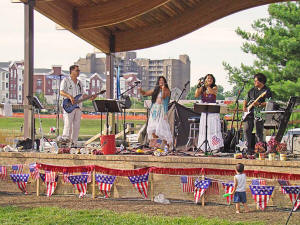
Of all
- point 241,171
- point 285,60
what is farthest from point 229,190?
point 285,60

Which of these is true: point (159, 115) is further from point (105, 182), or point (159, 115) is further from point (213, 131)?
point (105, 182)

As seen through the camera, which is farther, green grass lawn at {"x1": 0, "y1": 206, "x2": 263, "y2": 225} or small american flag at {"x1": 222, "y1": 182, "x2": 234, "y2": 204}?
small american flag at {"x1": 222, "y1": 182, "x2": 234, "y2": 204}

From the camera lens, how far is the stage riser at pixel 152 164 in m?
7.70

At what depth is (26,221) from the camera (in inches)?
243

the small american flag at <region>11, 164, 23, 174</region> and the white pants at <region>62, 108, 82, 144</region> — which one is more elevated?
the white pants at <region>62, 108, 82, 144</region>

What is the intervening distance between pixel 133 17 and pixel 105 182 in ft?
14.2

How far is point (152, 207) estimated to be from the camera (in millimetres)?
7488

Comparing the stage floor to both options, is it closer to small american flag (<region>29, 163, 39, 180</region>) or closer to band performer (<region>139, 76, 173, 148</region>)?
small american flag (<region>29, 163, 39, 180</region>)

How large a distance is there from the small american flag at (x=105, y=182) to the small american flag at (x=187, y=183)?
3.78 feet

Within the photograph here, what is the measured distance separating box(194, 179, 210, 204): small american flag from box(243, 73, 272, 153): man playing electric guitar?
1266 mm

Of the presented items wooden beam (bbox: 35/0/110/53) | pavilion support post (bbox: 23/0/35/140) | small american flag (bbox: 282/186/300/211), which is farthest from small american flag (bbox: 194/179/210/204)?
wooden beam (bbox: 35/0/110/53)

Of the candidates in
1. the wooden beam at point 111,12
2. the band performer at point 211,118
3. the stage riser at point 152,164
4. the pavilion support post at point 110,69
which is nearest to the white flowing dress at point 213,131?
the band performer at point 211,118

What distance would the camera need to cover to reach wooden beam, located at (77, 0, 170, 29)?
10961mm

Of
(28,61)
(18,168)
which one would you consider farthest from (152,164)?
(28,61)
